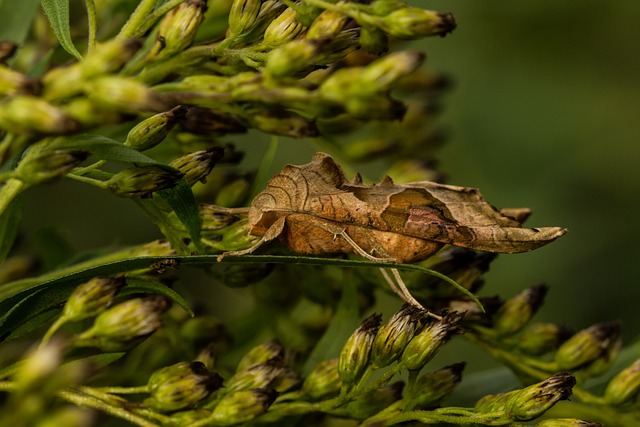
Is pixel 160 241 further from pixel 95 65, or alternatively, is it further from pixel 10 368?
pixel 95 65

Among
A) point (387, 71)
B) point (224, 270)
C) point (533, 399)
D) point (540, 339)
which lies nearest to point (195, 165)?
point (224, 270)

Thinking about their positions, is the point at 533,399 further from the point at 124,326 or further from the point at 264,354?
the point at 124,326

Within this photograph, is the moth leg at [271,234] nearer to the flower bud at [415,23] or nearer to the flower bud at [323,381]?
the flower bud at [323,381]

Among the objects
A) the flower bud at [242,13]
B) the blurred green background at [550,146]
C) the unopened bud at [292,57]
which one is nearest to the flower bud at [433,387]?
the unopened bud at [292,57]

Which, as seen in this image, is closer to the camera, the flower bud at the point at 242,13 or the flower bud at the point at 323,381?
the flower bud at the point at 242,13

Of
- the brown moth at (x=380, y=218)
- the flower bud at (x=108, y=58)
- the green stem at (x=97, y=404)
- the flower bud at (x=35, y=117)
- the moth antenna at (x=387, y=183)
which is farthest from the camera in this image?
the moth antenna at (x=387, y=183)

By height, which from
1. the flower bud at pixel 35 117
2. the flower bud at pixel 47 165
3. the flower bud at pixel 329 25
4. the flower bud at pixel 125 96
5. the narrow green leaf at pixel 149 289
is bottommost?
the narrow green leaf at pixel 149 289

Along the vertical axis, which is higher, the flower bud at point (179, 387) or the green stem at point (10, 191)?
the green stem at point (10, 191)

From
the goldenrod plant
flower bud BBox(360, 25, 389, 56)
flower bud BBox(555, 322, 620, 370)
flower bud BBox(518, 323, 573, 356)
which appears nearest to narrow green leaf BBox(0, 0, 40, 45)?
the goldenrod plant
